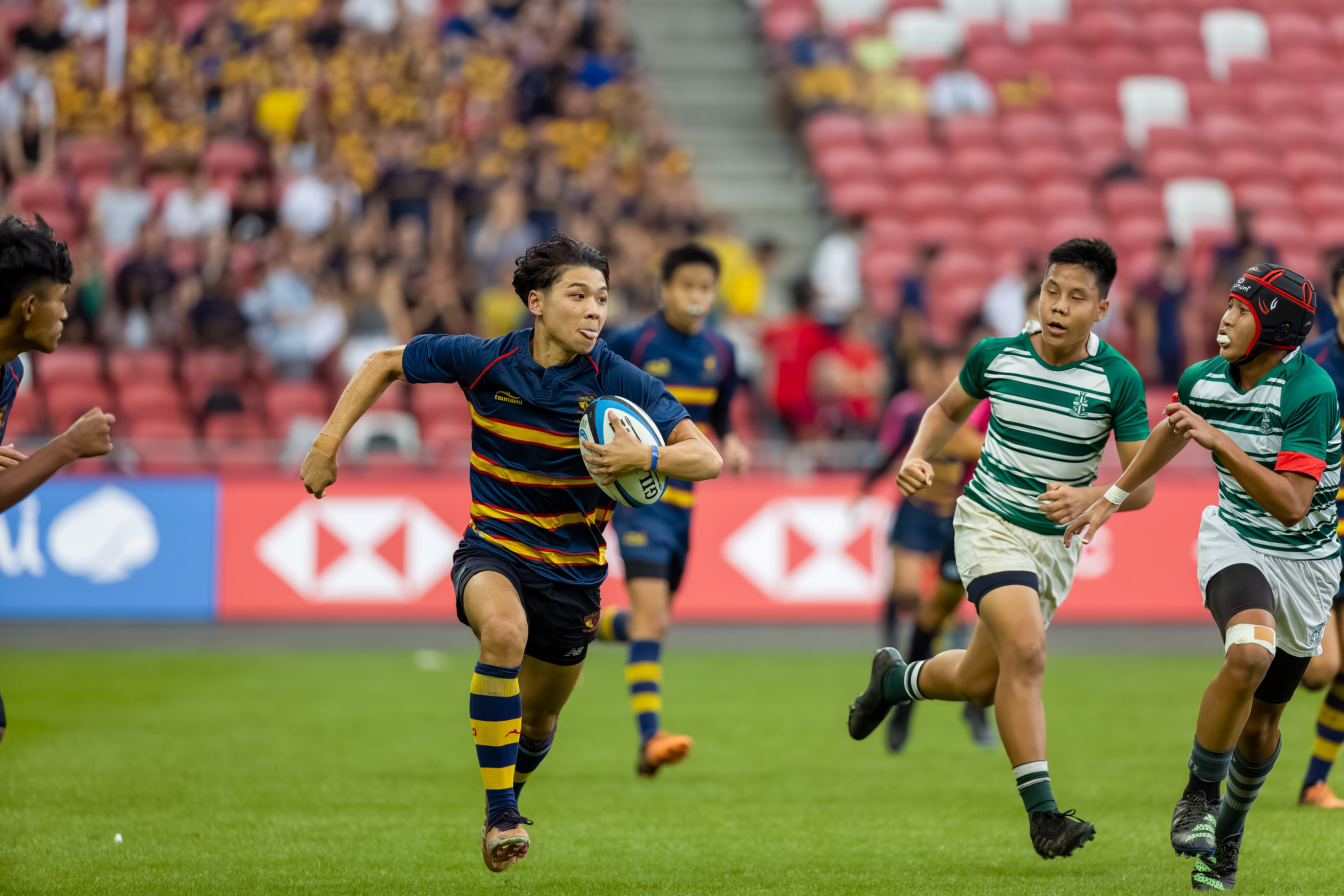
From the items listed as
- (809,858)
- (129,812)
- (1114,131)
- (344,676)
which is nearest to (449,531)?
(344,676)

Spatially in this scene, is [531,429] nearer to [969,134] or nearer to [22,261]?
[22,261]

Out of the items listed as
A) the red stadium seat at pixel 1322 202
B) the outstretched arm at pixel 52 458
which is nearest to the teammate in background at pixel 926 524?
the outstretched arm at pixel 52 458

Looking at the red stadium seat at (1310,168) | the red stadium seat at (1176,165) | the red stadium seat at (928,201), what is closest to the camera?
the red stadium seat at (928,201)

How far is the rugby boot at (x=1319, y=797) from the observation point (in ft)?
24.3

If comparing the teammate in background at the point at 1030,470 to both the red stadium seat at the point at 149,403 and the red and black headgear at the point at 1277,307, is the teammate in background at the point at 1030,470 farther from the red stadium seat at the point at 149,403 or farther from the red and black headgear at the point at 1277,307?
the red stadium seat at the point at 149,403

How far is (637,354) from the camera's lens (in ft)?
29.5

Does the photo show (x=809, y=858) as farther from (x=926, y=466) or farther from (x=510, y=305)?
(x=510, y=305)

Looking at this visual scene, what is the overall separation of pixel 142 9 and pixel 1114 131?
13.3 meters

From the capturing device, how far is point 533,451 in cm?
591

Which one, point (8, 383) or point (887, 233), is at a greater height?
point (887, 233)

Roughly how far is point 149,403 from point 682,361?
27.7 feet

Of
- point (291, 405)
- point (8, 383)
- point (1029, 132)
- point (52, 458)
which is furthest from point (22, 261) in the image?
point (1029, 132)

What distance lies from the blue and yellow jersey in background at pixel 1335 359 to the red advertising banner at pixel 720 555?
7.17m

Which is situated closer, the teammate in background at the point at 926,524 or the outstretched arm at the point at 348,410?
the outstretched arm at the point at 348,410
